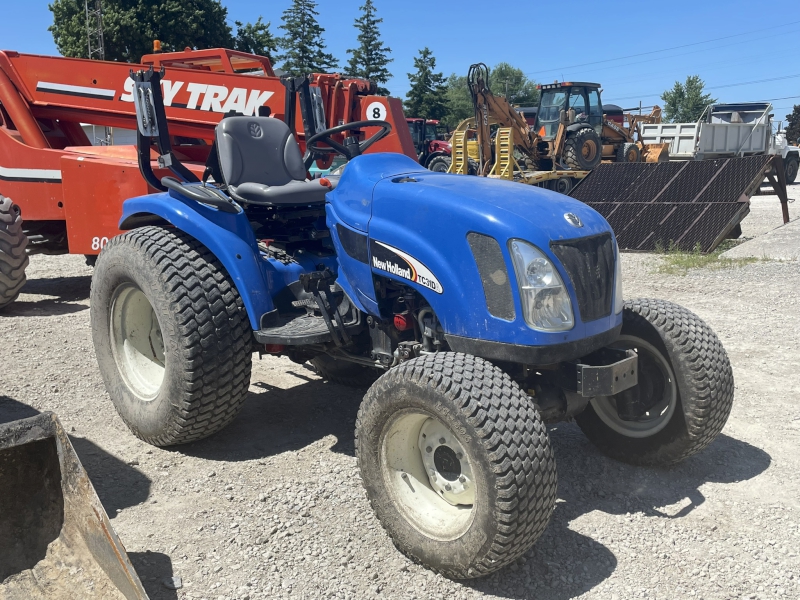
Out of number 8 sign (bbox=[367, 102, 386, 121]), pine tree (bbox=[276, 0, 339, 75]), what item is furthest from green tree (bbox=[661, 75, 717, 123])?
number 8 sign (bbox=[367, 102, 386, 121])

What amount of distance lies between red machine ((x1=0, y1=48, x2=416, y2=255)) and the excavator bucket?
165 inches

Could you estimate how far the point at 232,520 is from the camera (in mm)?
3166

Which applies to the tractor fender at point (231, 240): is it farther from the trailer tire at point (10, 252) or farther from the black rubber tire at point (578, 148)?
the black rubber tire at point (578, 148)

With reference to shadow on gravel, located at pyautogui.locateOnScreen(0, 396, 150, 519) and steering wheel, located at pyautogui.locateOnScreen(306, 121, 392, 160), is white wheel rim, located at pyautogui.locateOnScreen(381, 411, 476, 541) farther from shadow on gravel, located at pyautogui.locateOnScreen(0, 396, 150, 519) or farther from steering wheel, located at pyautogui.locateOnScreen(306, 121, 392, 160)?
steering wheel, located at pyautogui.locateOnScreen(306, 121, 392, 160)

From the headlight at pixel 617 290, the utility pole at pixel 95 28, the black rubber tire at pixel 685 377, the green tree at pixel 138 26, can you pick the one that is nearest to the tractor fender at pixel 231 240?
the headlight at pixel 617 290

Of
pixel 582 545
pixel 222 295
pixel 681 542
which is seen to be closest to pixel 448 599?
pixel 582 545

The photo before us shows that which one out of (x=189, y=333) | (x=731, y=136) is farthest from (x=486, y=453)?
(x=731, y=136)

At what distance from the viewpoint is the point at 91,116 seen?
7395 mm

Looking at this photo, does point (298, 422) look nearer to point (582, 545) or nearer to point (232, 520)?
point (232, 520)

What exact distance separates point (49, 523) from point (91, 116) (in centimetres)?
560

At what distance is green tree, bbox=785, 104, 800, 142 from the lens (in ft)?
145

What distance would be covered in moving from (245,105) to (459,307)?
16.0 feet

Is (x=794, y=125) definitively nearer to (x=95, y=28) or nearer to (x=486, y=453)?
(x=95, y=28)

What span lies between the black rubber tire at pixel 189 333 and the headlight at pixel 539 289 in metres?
1.48
